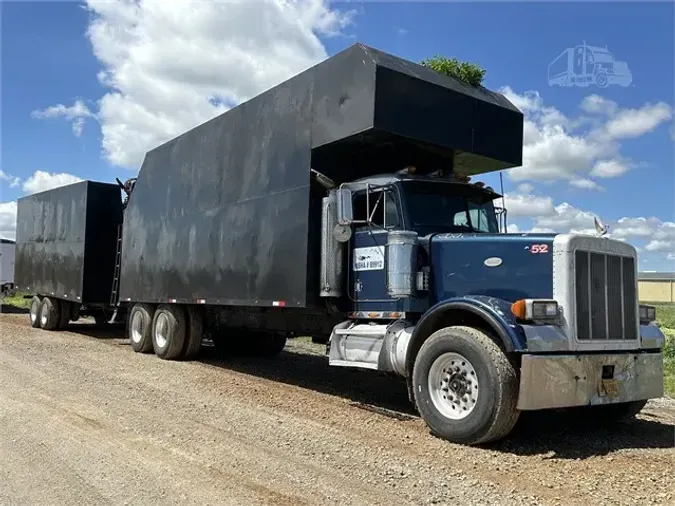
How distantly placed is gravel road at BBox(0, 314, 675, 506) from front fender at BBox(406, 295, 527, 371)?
0.95m

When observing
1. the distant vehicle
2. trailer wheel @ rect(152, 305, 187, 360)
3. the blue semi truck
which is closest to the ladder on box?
the blue semi truck

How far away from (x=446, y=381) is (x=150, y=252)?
26.4ft

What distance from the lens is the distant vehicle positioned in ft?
88.8

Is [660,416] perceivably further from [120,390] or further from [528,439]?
[120,390]

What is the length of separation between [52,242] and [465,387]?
14624 mm

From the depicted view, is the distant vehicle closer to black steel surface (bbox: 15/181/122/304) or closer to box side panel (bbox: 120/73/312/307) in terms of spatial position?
black steel surface (bbox: 15/181/122/304)

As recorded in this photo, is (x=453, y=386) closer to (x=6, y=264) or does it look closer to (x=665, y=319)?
(x=665, y=319)

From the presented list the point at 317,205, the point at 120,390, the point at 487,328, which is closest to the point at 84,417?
the point at 120,390

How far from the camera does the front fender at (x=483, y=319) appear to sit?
552cm

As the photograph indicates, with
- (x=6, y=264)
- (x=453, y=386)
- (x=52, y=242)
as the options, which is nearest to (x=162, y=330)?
(x=52, y=242)

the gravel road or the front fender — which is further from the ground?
the front fender

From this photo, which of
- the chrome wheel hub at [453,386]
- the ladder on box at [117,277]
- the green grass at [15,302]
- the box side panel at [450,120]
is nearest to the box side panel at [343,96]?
the box side panel at [450,120]

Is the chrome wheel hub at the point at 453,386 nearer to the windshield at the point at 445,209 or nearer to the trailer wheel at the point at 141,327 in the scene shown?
the windshield at the point at 445,209

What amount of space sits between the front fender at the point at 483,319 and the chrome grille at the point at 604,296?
681mm
